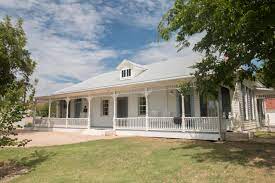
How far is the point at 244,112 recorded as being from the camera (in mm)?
16078

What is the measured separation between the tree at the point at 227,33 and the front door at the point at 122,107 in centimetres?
1063

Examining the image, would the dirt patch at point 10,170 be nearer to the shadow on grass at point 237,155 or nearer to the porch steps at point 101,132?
the shadow on grass at point 237,155

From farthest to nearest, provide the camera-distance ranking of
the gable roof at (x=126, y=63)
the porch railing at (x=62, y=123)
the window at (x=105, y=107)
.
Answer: the window at (x=105, y=107), the porch railing at (x=62, y=123), the gable roof at (x=126, y=63)

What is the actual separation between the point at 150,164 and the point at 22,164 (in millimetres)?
4788

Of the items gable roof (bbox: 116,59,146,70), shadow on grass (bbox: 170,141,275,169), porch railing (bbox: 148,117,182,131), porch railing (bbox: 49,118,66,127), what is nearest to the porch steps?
porch railing (bbox: 148,117,182,131)

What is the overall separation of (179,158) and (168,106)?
792cm

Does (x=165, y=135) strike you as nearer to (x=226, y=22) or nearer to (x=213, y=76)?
(x=213, y=76)

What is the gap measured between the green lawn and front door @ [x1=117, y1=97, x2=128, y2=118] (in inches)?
330

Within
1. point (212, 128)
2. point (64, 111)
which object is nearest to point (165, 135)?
point (212, 128)

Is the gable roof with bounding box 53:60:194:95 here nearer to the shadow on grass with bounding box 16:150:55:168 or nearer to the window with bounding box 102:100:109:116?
the window with bounding box 102:100:109:116

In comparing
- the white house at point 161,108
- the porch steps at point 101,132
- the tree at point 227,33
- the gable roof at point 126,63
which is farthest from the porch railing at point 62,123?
the tree at point 227,33

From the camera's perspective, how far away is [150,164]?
8023 mm

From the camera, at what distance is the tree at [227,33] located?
6.41 metres

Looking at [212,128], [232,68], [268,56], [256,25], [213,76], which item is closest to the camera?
[256,25]
